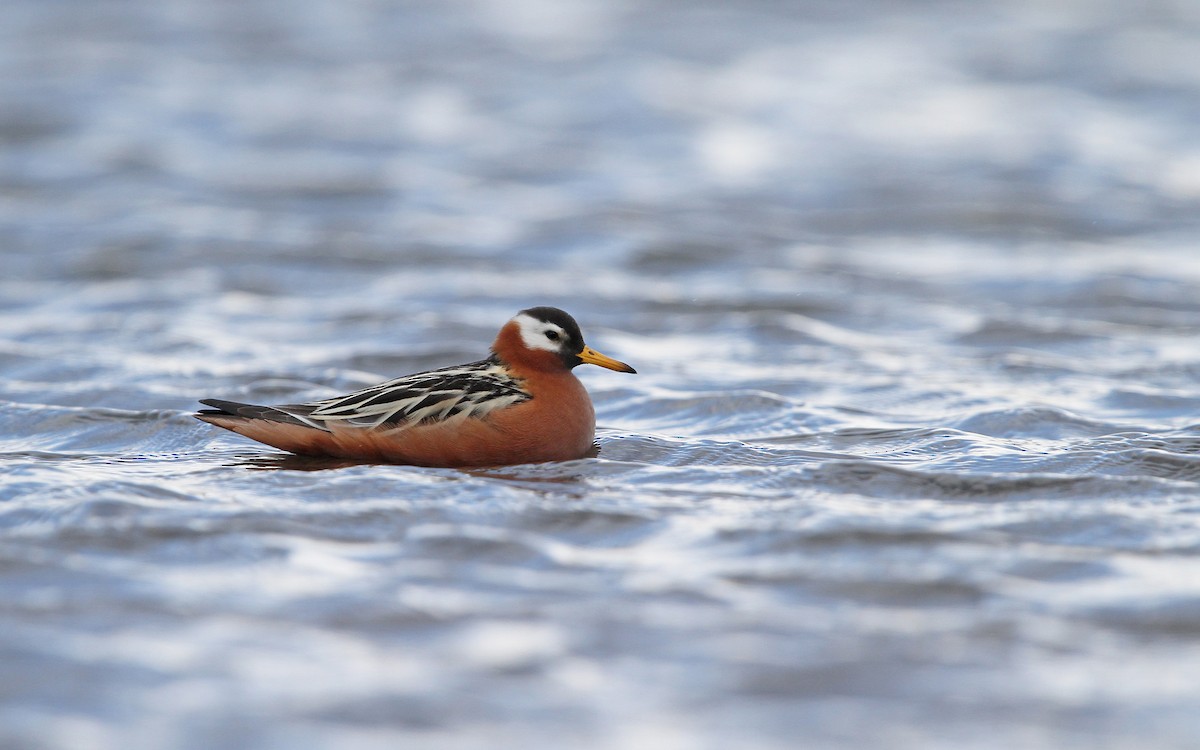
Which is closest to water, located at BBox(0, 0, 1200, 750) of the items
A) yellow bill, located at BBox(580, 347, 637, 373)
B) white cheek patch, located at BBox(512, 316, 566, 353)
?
yellow bill, located at BBox(580, 347, 637, 373)

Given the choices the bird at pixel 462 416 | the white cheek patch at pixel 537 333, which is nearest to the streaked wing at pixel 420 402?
the bird at pixel 462 416

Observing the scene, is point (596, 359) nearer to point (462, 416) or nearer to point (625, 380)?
point (462, 416)

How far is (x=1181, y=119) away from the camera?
66.4 feet

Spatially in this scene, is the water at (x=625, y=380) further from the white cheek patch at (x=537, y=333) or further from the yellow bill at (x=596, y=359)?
the white cheek patch at (x=537, y=333)

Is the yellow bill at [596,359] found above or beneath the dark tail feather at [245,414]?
above

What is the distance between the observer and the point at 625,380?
10.3 meters

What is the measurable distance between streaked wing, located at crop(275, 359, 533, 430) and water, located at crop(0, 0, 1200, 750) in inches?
11.7

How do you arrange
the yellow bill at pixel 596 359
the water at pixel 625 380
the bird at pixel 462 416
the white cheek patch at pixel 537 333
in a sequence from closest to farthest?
the water at pixel 625 380 → the bird at pixel 462 416 → the white cheek patch at pixel 537 333 → the yellow bill at pixel 596 359

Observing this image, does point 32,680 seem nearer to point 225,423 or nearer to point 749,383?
point 225,423

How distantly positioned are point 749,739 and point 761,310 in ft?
26.3

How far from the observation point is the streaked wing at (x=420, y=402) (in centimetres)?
767

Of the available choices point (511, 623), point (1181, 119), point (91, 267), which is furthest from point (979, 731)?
point (1181, 119)

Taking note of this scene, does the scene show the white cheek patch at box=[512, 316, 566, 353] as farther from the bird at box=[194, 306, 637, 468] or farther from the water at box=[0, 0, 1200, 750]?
the water at box=[0, 0, 1200, 750]

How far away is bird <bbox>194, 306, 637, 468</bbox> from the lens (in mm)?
7629
